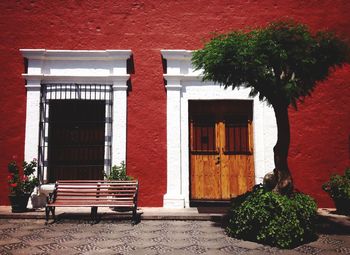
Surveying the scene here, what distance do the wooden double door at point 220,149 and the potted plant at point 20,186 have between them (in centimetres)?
360

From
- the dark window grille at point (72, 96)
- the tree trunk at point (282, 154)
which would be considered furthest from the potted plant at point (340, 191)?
the dark window grille at point (72, 96)

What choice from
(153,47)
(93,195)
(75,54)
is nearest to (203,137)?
(153,47)

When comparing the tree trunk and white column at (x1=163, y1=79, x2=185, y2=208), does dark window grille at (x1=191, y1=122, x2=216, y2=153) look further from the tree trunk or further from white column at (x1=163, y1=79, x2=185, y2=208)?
the tree trunk

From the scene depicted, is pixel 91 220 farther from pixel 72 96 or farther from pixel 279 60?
pixel 279 60

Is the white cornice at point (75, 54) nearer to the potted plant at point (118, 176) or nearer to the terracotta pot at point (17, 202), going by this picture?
the potted plant at point (118, 176)

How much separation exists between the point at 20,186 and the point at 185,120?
389 cm

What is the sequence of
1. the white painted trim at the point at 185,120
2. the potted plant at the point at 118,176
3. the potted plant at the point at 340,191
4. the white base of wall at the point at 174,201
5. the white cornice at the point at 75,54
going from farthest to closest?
the white cornice at the point at 75,54
the white painted trim at the point at 185,120
the white base of wall at the point at 174,201
the potted plant at the point at 118,176
the potted plant at the point at 340,191

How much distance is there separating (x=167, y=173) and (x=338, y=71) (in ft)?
15.8

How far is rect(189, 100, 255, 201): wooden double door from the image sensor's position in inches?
295

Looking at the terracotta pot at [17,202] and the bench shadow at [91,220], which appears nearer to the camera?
the bench shadow at [91,220]

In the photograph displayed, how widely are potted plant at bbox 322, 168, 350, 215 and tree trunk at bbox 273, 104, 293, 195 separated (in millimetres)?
2007

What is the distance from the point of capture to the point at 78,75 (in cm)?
748

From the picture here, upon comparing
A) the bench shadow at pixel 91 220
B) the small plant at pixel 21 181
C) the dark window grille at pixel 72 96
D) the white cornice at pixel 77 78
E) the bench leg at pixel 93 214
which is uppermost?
the white cornice at pixel 77 78

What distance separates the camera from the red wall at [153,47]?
7.36m
